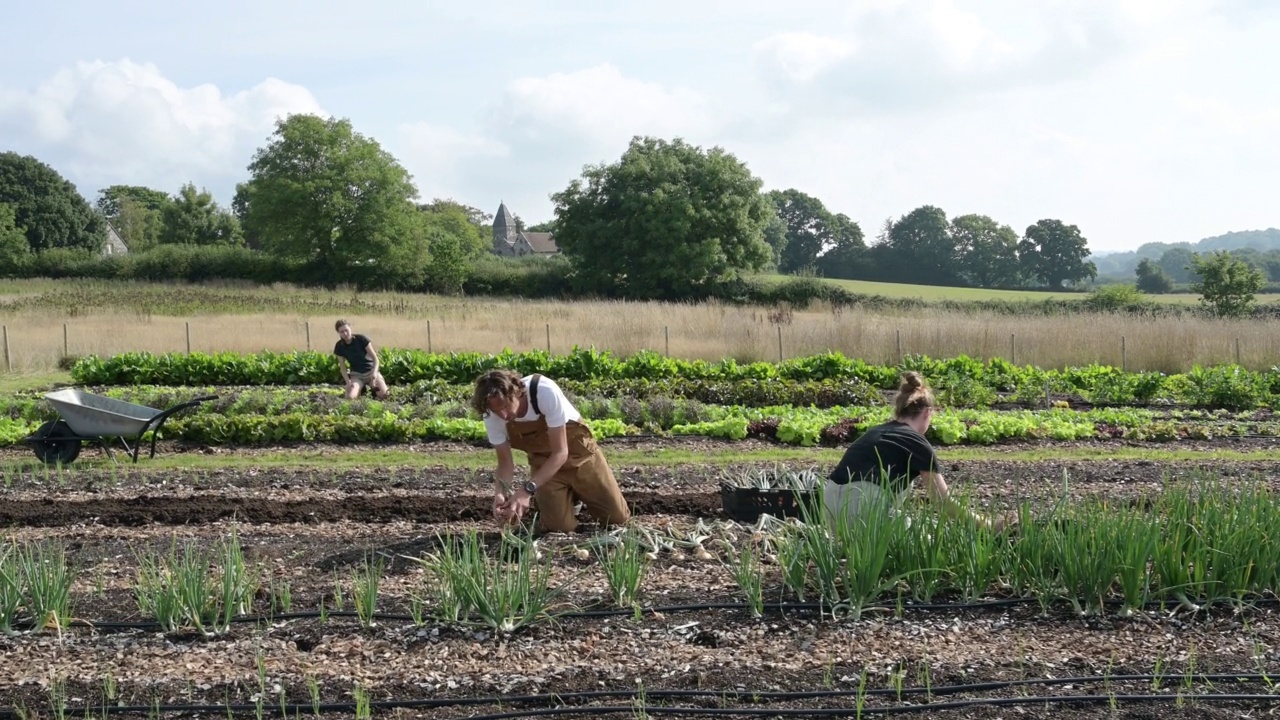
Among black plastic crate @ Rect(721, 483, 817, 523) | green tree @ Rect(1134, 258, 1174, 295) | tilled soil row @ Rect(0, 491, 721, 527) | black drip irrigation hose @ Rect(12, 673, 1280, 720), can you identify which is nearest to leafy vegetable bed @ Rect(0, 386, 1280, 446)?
tilled soil row @ Rect(0, 491, 721, 527)

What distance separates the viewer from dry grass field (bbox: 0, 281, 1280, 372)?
20359 millimetres

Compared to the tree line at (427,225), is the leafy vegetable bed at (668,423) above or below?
below

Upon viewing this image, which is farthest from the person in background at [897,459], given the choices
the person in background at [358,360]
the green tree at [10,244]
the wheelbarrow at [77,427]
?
the green tree at [10,244]

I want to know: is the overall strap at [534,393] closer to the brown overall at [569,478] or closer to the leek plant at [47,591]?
the brown overall at [569,478]

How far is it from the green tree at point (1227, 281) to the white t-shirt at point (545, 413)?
29.2 m

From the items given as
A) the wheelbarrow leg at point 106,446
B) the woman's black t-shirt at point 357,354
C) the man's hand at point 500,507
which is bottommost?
the wheelbarrow leg at point 106,446

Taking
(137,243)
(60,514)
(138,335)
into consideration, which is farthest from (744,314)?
(137,243)

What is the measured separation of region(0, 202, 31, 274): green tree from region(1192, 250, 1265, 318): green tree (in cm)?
5024

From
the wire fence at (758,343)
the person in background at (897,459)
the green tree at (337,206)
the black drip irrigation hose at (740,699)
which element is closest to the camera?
the black drip irrigation hose at (740,699)

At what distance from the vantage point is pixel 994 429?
11.8 meters

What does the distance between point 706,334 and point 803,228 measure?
75476 millimetres

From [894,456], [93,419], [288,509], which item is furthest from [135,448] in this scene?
[894,456]

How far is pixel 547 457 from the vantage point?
6.89 meters

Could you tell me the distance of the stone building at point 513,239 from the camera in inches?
4460
